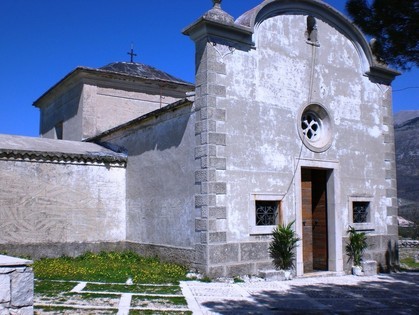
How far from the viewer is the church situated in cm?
984

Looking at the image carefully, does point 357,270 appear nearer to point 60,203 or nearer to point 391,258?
point 391,258

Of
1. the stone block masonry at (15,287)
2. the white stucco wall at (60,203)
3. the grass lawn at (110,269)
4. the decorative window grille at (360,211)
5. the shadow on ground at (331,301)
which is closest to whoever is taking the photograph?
the stone block masonry at (15,287)

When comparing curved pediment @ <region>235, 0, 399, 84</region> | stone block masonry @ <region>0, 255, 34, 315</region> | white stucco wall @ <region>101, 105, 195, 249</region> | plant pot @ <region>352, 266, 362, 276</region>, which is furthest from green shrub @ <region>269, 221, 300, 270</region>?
stone block masonry @ <region>0, 255, 34, 315</region>

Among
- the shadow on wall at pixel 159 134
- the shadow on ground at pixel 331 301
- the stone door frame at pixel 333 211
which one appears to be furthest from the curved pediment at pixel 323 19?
the shadow on ground at pixel 331 301

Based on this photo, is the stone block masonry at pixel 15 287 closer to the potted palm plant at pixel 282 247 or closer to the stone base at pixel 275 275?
the stone base at pixel 275 275

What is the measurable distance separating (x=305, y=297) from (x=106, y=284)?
12.0 ft

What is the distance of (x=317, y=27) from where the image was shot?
11.9m

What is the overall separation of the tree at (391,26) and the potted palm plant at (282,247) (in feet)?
15.3

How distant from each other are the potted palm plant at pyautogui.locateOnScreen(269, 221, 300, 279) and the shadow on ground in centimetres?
85

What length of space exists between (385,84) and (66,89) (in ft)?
37.4

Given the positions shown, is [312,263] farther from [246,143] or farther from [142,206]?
[142,206]

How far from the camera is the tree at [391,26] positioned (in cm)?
624

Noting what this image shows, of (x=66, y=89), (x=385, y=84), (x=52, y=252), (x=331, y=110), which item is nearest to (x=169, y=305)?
(x=52, y=252)

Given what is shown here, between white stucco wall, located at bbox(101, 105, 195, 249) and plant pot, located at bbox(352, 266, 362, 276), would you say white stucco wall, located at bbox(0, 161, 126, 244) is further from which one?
plant pot, located at bbox(352, 266, 362, 276)
